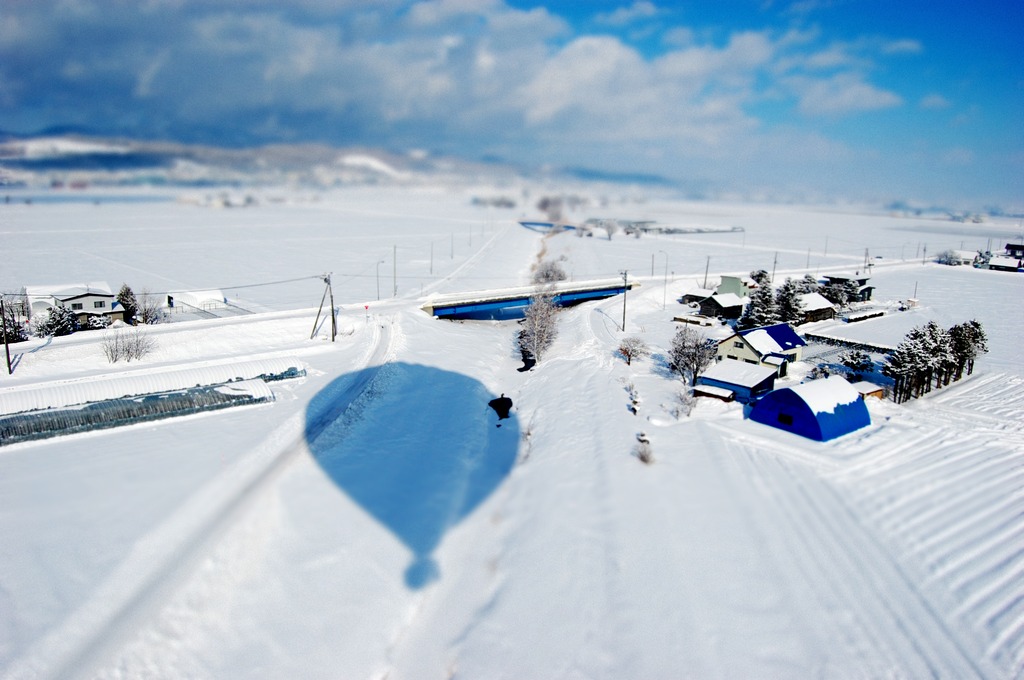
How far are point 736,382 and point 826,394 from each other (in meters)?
3.05

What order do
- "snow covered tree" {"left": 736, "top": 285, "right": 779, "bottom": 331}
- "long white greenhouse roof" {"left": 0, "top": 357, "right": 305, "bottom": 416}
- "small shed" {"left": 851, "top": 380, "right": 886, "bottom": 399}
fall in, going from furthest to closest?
"snow covered tree" {"left": 736, "top": 285, "right": 779, "bottom": 331}
"small shed" {"left": 851, "top": 380, "right": 886, "bottom": 399}
"long white greenhouse roof" {"left": 0, "top": 357, "right": 305, "bottom": 416}

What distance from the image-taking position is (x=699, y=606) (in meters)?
10.5

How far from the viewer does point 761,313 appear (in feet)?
104

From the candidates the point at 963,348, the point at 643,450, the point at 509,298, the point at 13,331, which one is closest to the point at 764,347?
the point at 963,348

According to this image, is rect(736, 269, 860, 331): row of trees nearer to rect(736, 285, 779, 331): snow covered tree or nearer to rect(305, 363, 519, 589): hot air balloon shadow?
rect(736, 285, 779, 331): snow covered tree

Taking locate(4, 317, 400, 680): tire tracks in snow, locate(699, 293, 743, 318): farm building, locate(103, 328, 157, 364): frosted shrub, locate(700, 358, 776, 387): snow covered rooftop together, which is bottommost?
locate(4, 317, 400, 680): tire tracks in snow

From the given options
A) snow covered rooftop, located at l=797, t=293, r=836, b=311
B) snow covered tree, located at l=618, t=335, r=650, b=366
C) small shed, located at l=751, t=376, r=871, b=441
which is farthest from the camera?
snow covered rooftop, located at l=797, t=293, r=836, b=311

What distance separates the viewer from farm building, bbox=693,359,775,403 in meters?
19.8

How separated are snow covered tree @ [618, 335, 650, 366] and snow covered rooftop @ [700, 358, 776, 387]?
4015 millimetres

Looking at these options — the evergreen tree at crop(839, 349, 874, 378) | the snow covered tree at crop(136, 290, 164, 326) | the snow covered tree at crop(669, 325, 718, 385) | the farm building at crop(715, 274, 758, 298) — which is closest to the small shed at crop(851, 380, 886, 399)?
the evergreen tree at crop(839, 349, 874, 378)

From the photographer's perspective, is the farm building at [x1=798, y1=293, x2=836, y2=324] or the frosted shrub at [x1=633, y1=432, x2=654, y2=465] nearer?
the frosted shrub at [x1=633, y1=432, x2=654, y2=465]

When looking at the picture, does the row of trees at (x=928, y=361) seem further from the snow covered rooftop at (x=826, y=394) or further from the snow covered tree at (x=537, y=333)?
the snow covered tree at (x=537, y=333)

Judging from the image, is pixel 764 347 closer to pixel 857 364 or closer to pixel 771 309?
pixel 857 364

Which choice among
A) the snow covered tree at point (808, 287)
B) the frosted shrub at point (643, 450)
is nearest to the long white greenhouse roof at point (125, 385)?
the frosted shrub at point (643, 450)
